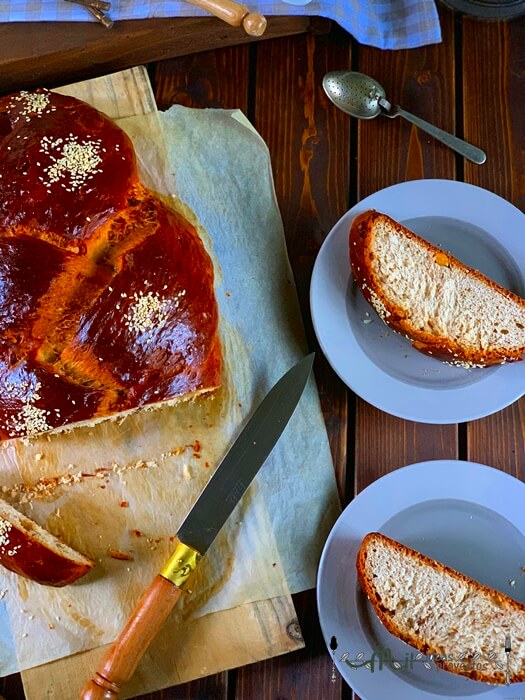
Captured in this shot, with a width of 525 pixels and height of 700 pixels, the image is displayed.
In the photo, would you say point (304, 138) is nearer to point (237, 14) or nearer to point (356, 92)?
point (356, 92)

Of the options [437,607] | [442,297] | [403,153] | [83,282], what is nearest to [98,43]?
[83,282]

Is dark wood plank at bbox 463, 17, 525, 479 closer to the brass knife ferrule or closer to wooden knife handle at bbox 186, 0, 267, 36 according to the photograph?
wooden knife handle at bbox 186, 0, 267, 36

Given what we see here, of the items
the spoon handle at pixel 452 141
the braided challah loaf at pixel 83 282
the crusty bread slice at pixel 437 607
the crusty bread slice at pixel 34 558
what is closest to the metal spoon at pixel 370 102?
the spoon handle at pixel 452 141

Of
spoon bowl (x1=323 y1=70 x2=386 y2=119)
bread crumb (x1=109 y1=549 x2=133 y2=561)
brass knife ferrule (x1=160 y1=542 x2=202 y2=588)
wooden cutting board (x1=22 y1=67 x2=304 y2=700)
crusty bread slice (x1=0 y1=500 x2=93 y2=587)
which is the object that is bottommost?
wooden cutting board (x1=22 y1=67 x2=304 y2=700)

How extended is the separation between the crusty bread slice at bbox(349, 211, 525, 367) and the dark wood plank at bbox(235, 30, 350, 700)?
0.60 feet

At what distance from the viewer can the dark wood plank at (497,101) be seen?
1.82 meters

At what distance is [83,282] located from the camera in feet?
4.74

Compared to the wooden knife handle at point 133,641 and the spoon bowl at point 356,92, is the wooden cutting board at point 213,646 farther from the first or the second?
the spoon bowl at point 356,92

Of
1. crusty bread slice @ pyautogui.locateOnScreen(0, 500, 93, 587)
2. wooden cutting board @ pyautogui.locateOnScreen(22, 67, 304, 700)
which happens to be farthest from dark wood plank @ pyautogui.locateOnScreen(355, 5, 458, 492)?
crusty bread slice @ pyautogui.locateOnScreen(0, 500, 93, 587)

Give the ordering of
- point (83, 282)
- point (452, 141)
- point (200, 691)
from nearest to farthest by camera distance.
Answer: point (83, 282), point (200, 691), point (452, 141)

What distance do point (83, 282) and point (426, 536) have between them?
0.92 metres

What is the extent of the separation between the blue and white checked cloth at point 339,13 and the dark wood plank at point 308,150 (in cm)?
8

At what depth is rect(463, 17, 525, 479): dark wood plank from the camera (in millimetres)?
1822

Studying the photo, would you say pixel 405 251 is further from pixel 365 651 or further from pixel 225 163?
pixel 365 651
